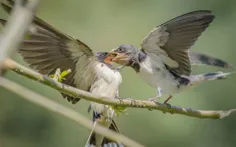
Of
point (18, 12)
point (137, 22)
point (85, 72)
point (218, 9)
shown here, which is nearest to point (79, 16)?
point (137, 22)

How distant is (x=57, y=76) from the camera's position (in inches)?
67.9

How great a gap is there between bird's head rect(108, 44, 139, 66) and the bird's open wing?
0.08m

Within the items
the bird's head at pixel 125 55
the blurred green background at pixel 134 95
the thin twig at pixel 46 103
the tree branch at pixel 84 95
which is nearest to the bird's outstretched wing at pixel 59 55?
the bird's head at pixel 125 55

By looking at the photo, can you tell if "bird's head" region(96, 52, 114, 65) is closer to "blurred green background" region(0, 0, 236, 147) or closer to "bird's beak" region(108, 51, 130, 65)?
"bird's beak" region(108, 51, 130, 65)

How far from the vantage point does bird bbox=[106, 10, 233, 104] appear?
2.70m

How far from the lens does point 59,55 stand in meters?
2.73

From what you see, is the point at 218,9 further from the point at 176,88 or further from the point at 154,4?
the point at 176,88

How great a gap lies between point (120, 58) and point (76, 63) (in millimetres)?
211

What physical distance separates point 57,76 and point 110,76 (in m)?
1.05

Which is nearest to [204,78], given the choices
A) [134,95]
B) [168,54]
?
[168,54]

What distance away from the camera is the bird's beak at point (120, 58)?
2.66 m

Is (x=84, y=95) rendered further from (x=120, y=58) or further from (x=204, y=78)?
(x=204, y=78)

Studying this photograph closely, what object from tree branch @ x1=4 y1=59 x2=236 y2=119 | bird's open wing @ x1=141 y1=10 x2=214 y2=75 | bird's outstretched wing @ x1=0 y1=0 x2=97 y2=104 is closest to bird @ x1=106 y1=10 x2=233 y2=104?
bird's open wing @ x1=141 y1=10 x2=214 y2=75

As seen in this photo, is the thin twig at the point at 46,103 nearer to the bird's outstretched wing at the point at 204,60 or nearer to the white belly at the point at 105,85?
the white belly at the point at 105,85
